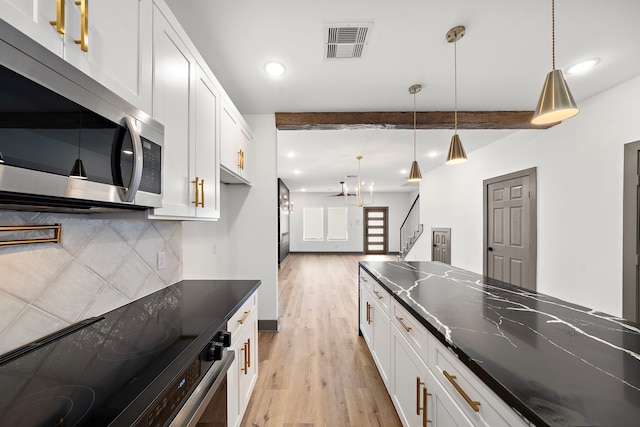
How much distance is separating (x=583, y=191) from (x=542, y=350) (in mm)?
2962

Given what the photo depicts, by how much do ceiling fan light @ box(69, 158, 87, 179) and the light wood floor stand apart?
180cm

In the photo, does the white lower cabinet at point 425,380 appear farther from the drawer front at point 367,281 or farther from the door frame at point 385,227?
the door frame at point 385,227

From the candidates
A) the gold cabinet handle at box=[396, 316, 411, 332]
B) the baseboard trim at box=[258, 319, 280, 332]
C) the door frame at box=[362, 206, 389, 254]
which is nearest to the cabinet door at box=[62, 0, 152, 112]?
the gold cabinet handle at box=[396, 316, 411, 332]

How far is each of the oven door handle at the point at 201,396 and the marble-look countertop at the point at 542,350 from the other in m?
0.96

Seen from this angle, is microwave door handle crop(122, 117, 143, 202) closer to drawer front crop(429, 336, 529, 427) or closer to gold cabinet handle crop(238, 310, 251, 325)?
gold cabinet handle crop(238, 310, 251, 325)

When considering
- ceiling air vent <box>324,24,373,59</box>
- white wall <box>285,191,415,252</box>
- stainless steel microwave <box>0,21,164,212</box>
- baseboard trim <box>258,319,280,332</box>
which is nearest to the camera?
stainless steel microwave <box>0,21,164,212</box>

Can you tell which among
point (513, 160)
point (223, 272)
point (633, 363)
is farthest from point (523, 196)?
point (223, 272)

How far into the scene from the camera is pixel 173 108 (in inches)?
52.7

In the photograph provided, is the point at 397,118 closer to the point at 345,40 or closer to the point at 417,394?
the point at 345,40

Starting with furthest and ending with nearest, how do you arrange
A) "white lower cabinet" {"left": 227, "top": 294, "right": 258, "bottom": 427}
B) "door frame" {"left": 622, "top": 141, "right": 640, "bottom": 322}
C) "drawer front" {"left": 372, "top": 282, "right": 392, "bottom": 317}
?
"door frame" {"left": 622, "top": 141, "right": 640, "bottom": 322} < "drawer front" {"left": 372, "top": 282, "right": 392, "bottom": 317} < "white lower cabinet" {"left": 227, "top": 294, "right": 258, "bottom": 427}

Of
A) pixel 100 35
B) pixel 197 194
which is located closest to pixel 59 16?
pixel 100 35

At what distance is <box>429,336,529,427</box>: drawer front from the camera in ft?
2.41

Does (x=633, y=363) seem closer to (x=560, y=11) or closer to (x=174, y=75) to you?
(x=560, y=11)

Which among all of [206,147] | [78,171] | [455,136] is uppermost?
[455,136]
